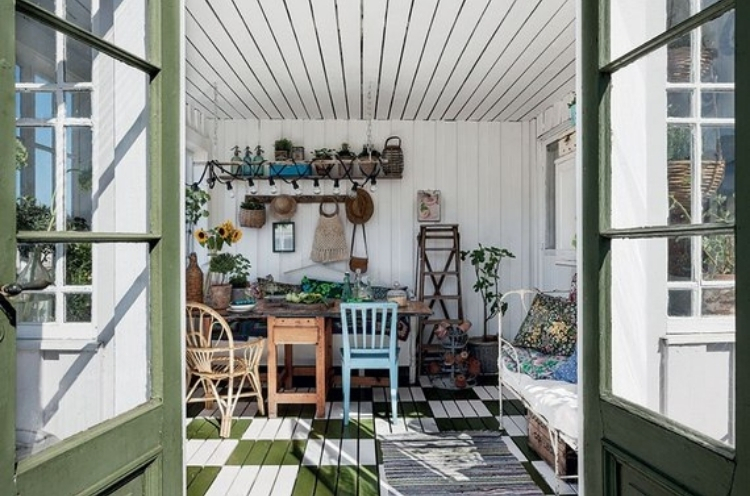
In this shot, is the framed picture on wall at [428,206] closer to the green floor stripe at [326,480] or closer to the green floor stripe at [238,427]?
the green floor stripe at [238,427]

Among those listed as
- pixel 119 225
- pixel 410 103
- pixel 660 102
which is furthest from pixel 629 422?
pixel 410 103

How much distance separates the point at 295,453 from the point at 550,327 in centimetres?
206

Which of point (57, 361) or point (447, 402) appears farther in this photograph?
point (447, 402)

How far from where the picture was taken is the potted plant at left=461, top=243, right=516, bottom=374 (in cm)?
525

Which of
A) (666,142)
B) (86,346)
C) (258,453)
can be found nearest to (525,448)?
(258,453)

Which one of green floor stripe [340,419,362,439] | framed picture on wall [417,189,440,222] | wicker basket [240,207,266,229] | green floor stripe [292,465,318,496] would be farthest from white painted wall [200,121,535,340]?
green floor stripe [292,465,318,496]

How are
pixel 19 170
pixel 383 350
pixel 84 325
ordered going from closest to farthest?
1. pixel 19 170
2. pixel 84 325
3. pixel 383 350

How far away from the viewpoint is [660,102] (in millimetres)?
1519

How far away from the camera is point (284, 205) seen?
5.61 meters

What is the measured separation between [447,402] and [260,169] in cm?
Answer: 316

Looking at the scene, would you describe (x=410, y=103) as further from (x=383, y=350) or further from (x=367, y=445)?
(x=367, y=445)

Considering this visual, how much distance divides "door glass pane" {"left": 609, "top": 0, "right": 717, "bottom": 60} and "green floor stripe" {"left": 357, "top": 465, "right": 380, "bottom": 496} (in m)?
2.50

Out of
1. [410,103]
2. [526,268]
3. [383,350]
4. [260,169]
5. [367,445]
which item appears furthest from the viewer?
[526,268]

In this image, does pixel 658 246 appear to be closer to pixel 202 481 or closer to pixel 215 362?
pixel 202 481
